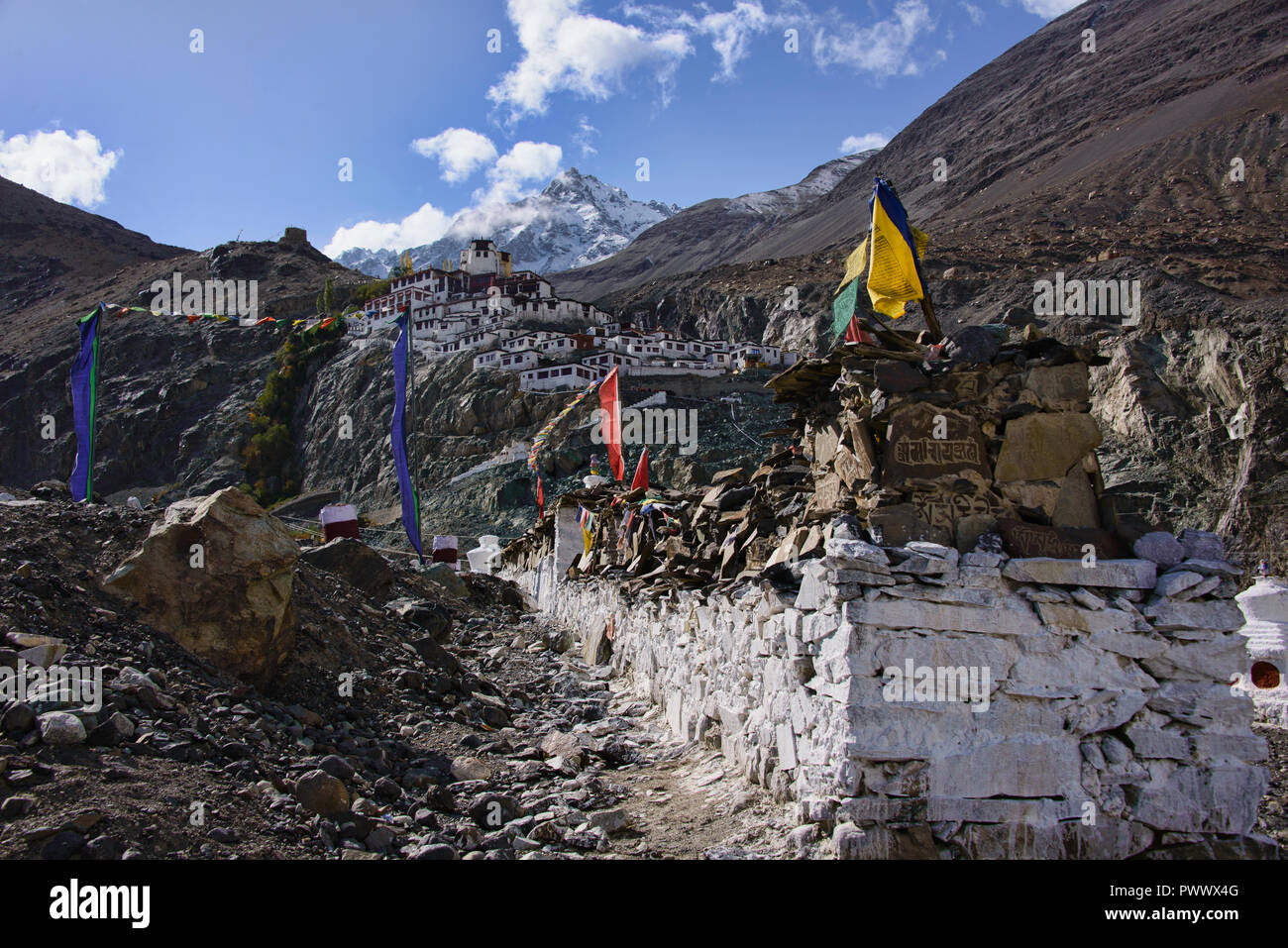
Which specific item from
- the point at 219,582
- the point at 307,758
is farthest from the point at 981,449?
the point at 219,582

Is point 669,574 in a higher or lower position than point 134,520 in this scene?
lower

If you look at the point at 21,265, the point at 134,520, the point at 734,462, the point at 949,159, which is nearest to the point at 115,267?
the point at 21,265

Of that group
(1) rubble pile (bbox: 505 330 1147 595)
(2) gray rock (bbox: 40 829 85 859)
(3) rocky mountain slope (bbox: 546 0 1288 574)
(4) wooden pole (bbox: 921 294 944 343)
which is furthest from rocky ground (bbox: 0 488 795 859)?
(3) rocky mountain slope (bbox: 546 0 1288 574)

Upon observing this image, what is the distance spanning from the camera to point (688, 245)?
174m

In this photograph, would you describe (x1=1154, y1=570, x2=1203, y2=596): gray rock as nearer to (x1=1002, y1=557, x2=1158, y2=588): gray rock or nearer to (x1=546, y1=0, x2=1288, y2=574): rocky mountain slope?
(x1=1002, y1=557, x2=1158, y2=588): gray rock

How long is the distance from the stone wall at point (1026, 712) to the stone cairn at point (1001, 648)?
1 cm

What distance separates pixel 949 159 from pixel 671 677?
114682mm

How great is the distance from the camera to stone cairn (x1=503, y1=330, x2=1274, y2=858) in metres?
4.62

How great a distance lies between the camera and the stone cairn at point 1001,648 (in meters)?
4.62

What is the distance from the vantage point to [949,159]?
352 feet

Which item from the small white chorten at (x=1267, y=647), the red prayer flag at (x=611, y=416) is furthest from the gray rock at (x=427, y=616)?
the small white chorten at (x=1267, y=647)

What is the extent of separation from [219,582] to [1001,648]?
19.9ft

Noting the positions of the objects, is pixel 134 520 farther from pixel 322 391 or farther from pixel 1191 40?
pixel 1191 40

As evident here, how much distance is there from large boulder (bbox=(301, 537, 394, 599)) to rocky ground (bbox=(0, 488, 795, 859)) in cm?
369
